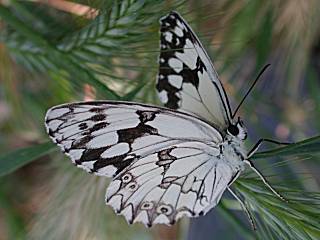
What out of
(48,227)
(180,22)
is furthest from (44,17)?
(180,22)

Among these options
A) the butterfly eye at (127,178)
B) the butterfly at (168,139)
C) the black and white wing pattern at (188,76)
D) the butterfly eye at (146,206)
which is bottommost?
the butterfly eye at (146,206)

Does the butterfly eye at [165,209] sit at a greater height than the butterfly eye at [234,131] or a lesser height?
lesser

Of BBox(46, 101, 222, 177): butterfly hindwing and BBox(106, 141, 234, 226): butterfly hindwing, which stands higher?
BBox(46, 101, 222, 177): butterfly hindwing

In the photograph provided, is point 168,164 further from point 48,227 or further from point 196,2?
point 48,227

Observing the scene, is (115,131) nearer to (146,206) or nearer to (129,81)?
(146,206)

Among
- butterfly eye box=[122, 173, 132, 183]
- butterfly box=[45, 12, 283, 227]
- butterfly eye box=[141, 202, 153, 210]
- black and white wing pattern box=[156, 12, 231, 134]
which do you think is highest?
black and white wing pattern box=[156, 12, 231, 134]

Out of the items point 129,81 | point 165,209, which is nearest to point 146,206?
point 165,209
